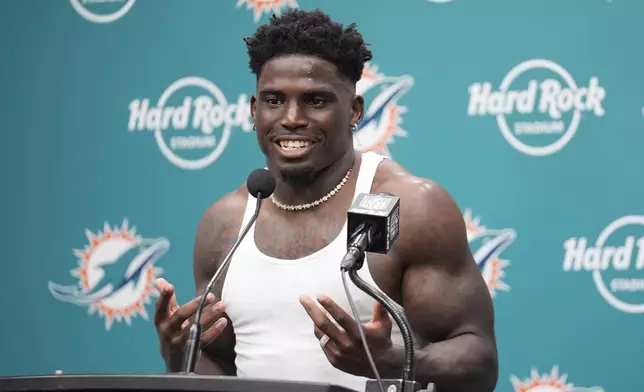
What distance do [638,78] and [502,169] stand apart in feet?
1.47

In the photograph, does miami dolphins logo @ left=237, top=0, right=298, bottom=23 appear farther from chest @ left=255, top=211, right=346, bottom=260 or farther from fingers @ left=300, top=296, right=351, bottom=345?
fingers @ left=300, top=296, right=351, bottom=345

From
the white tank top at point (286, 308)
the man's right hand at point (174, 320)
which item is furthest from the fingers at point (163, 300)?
the white tank top at point (286, 308)

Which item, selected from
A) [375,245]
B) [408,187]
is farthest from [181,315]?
[408,187]

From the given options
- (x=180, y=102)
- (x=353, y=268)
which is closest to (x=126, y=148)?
(x=180, y=102)

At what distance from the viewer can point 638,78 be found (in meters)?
3.20

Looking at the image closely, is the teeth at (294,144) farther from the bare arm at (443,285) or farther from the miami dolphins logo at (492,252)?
the miami dolphins logo at (492,252)

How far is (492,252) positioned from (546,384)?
39 cm

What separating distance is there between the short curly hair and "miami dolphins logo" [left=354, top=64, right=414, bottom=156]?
782 mm

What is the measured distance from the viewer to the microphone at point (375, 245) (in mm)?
1696

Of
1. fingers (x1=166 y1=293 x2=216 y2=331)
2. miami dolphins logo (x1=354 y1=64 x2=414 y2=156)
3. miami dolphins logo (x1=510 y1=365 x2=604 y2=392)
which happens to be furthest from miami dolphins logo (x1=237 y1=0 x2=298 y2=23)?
fingers (x1=166 y1=293 x2=216 y2=331)

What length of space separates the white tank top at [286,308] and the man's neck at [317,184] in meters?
0.05

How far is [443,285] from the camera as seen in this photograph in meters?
2.46

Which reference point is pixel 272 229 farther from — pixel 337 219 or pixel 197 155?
pixel 197 155

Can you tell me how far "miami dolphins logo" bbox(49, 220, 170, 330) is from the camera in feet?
12.0
